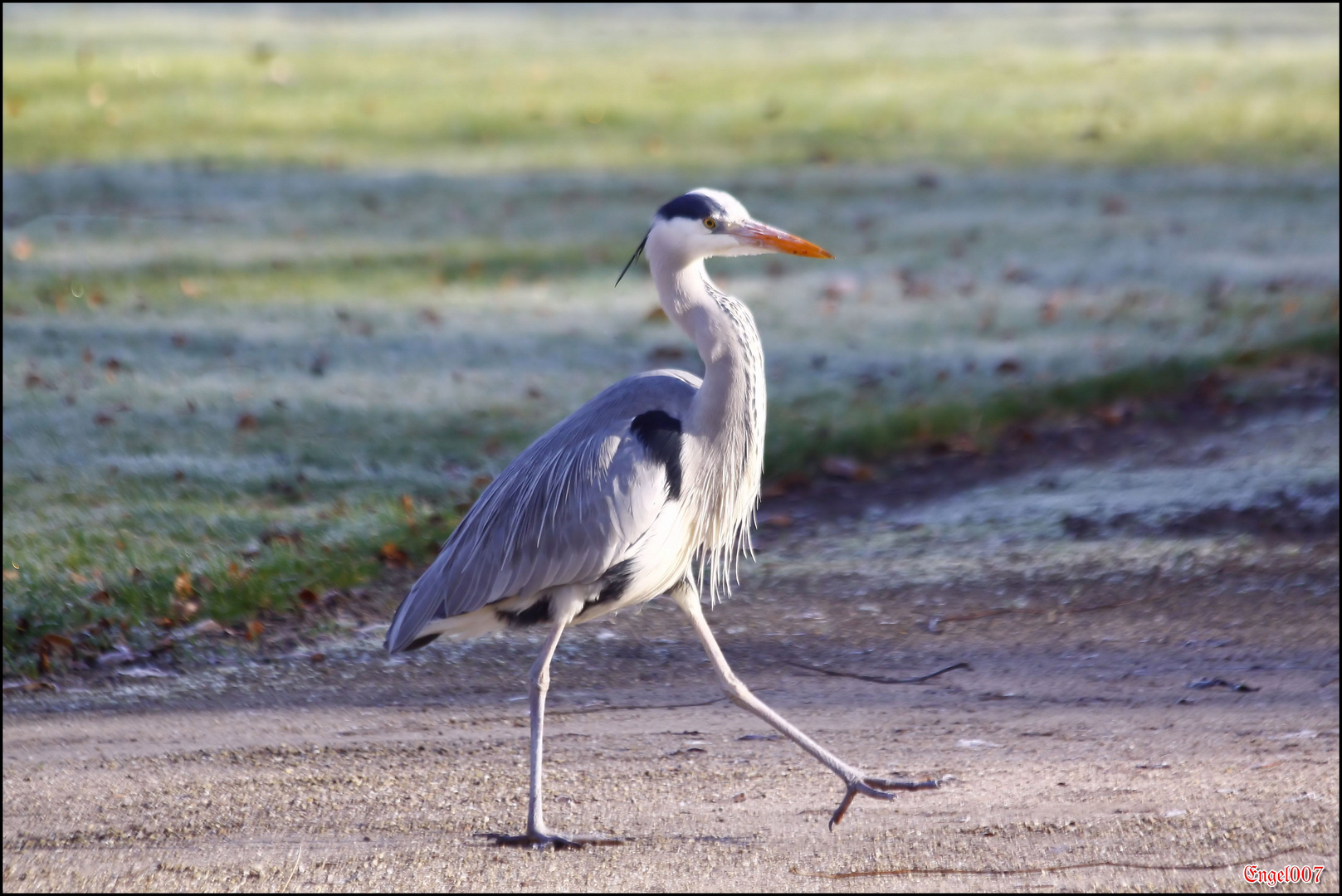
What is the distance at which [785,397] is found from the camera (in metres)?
9.81

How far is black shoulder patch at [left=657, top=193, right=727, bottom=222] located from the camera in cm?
456

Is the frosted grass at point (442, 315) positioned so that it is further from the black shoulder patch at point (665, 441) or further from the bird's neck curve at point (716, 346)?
the bird's neck curve at point (716, 346)

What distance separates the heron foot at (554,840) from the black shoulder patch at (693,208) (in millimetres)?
1896

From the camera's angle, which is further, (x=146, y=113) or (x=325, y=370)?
(x=146, y=113)

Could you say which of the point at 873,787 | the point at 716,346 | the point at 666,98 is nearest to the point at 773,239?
the point at 716,346

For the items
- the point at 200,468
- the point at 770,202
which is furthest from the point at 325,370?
the point at 770,202

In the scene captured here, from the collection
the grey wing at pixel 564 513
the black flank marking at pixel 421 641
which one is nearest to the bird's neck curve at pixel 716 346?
the grey wing at pixel 564 513

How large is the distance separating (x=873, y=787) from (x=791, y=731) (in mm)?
296

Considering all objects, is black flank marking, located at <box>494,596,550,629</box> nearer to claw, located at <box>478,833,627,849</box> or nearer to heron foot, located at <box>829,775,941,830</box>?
claw, located at <box>478,833,627,849</box>

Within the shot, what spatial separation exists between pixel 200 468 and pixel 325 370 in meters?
2.08

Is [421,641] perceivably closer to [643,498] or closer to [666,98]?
[643,498]

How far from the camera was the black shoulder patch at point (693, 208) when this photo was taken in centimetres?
456

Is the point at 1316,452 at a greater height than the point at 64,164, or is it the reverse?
the point at 64,164

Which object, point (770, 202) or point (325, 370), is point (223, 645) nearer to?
point (325, 370)
